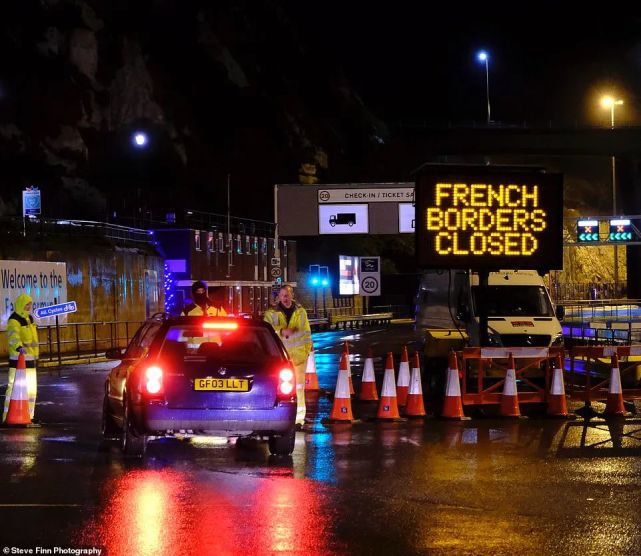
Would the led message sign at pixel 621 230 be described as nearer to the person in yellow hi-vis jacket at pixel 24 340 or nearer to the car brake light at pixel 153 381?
the person in yellow hi-vis jacket at pixel 24 340

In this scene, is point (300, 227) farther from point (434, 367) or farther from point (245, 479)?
point (245, 479)

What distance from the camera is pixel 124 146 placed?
70.4 meters

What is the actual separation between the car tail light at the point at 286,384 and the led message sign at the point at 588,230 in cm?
4460

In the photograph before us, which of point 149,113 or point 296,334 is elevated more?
point 149,113

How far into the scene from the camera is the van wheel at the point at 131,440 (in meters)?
11.6

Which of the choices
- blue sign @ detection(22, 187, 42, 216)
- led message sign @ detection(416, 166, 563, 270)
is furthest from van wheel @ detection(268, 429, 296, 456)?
blue sign @ detection(22, 187, 42, 216)

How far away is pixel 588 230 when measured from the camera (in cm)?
5491

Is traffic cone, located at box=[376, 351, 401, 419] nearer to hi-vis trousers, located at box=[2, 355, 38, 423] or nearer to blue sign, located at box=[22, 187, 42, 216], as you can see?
hi-vis trousers, located at box=[2, 355, 38, 423]

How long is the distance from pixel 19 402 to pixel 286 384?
15.7 feet

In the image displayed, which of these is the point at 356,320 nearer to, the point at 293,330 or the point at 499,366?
the point at 499,366

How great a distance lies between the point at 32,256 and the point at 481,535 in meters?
31.7

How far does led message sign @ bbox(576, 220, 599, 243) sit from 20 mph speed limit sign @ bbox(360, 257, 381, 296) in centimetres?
1102

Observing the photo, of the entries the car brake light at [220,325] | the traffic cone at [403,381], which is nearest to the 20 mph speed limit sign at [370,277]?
the traffic cone at [403,381]

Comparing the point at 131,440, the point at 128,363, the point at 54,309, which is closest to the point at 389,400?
the point at 128,363
